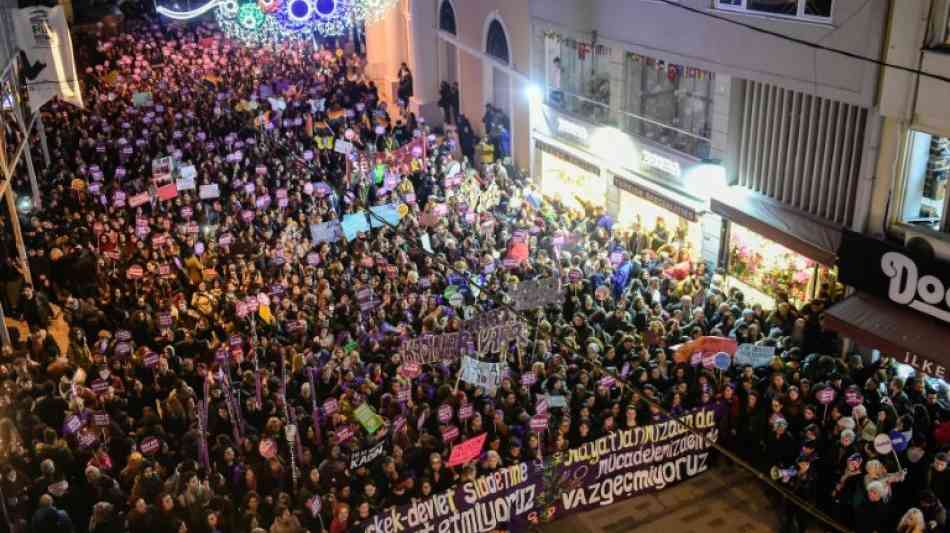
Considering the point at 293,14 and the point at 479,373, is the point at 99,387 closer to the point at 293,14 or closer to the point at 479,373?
the point at 479,373

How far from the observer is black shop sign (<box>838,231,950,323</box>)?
13.3 meters

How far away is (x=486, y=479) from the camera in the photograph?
11.4 metres

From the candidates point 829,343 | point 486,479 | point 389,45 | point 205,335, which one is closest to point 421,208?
point 205,335

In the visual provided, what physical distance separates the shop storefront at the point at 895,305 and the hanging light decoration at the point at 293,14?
752 inches

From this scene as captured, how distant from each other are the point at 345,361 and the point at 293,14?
1890 cm

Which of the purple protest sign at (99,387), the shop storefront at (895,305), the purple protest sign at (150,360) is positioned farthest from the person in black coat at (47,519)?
the shop storefront at (895,305)

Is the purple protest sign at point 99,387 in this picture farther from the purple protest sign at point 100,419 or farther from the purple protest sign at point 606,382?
the purple protest sign at point 606,382

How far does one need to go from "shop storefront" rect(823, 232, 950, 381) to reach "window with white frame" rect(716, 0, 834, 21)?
12.1 feet

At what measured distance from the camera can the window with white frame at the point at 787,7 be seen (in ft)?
50.8

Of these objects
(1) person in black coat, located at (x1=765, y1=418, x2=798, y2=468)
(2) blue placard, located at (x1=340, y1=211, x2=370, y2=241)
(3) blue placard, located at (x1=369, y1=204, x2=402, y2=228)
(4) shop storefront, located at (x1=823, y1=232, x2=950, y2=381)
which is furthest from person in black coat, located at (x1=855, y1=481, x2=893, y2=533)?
(3) blue placard, located at (x1=369, y1=204, x2=402, y2=228)

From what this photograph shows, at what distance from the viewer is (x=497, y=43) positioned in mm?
28781

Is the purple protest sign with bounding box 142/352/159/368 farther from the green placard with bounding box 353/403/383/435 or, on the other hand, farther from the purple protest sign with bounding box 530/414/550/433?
the purple protest sign with bounding box 530/414/550/433

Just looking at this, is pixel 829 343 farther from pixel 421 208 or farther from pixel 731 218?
pixel 421 208

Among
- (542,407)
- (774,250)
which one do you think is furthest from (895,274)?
(542,407)
